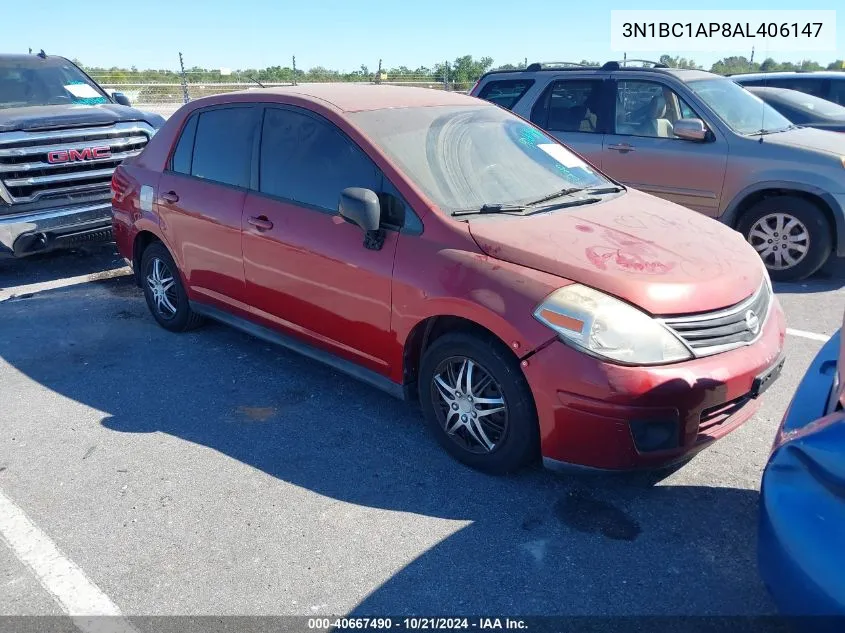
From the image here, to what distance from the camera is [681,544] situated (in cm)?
291

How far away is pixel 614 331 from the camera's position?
2875 mm

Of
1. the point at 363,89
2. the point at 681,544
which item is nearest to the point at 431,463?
the point at 681,544

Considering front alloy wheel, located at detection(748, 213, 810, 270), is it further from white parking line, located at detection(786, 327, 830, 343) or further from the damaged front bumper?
the damaged front bumper

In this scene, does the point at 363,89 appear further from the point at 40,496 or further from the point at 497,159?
the point at 40,496

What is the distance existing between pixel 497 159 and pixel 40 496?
288 centimetres

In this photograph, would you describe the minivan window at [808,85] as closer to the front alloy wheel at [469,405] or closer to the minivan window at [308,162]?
the minivan window at [308,162]

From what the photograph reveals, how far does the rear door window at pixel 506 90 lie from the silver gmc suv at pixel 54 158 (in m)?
3.69

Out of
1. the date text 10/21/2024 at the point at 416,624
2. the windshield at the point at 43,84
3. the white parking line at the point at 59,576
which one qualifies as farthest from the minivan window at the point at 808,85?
the white parking line at the point at 59,576

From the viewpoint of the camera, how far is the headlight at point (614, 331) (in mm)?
2865

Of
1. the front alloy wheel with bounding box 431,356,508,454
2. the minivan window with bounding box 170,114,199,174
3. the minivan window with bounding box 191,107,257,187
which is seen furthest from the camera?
the minivan window with bounding box 170,114,199,174

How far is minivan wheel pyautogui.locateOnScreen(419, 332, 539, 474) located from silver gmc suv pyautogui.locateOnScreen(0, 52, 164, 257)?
15.6ft

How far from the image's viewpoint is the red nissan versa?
2924 mm

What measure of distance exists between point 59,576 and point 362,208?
203cm

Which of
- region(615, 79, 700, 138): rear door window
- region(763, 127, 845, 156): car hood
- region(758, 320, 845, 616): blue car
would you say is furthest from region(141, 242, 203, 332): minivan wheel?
region(763, 127, 845, 156): car hood
